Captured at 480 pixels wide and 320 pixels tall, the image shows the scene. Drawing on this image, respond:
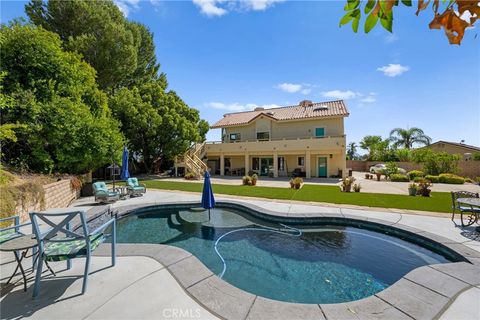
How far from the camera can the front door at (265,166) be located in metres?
26.1

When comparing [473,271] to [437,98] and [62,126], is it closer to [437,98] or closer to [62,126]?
[62,126]

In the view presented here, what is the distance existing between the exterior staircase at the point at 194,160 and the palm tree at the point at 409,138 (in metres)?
34.2

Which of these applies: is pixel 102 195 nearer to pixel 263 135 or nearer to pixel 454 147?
pixel 263 135

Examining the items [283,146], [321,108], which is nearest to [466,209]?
[283,146]

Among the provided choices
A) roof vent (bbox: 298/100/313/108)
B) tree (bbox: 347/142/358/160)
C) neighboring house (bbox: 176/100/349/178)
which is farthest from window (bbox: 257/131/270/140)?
tree (bbox: 347/142/358/160)

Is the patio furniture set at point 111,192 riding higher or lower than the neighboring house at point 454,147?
lower

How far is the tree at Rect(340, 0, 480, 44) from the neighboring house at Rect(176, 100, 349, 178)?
20.8 meters

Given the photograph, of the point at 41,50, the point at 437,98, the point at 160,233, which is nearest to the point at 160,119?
the point at 41,50

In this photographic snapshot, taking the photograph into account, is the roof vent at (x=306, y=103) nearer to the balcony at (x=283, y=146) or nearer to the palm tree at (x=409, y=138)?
the balcony at (x=283, y=146)

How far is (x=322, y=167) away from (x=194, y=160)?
14366mm

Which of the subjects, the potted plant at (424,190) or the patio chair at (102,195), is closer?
the patio chair at (102,195)

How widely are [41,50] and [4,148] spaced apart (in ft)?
16.9

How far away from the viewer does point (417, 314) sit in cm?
291

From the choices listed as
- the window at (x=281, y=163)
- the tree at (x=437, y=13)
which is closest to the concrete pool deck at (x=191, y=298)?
the tree at (x=437, y=13)
